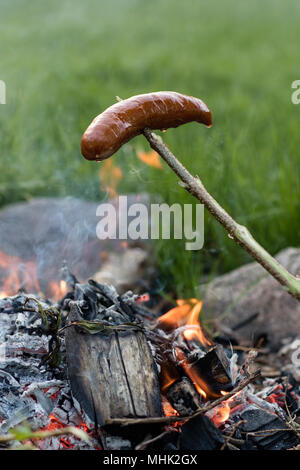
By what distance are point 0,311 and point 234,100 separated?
566 cm

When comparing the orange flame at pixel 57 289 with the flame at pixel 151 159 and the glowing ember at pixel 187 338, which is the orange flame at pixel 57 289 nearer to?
the glowing ember at pixel 187 338

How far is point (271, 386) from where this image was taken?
244 centimetres

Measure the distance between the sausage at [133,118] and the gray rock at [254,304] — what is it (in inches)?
63.9

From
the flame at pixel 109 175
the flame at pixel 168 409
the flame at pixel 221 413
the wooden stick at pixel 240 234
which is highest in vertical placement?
the flame at pixel 109 175

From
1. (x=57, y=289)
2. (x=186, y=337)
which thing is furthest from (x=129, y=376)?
(x=57, y=289)

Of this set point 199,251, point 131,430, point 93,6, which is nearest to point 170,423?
point 131,430

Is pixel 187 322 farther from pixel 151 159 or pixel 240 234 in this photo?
pixel 151 159

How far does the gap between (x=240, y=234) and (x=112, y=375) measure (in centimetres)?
67

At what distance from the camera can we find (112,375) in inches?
73.0

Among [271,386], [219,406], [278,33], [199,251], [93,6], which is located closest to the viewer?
[219,406]

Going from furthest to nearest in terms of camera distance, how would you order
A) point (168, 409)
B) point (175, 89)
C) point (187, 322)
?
1. point (175, 89)
2. point (187, 322)
3. point (168, 409)

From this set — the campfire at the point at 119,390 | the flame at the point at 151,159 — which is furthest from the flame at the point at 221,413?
the flame at the point at 151,159

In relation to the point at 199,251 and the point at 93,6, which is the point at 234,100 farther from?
the point at 93,6

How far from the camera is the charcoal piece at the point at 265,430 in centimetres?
188
